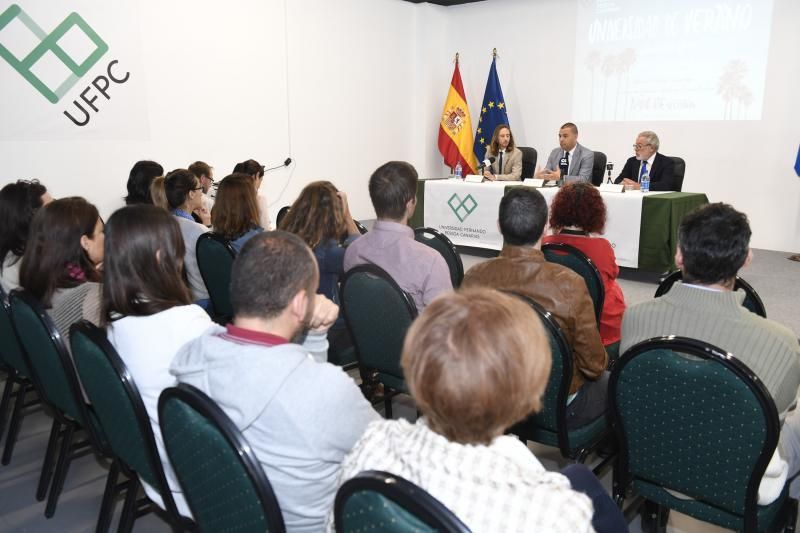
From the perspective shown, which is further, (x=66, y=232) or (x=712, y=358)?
(x=66, y=232)

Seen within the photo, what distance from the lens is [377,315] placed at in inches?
84.5

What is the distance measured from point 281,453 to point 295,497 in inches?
5.2

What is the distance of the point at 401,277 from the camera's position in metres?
2.32

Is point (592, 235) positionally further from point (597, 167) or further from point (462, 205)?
point (597, 167)

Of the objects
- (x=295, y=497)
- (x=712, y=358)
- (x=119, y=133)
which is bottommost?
(x=295, y=497)

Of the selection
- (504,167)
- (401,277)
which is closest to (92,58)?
(504,167)

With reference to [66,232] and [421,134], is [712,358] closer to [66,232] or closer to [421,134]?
[66,232]

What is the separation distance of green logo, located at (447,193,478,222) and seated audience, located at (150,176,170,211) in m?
3.27

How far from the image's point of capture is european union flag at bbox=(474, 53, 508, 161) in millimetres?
8180

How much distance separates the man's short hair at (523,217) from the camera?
2051 millimetres

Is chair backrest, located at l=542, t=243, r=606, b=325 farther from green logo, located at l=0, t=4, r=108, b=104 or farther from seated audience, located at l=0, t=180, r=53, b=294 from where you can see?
green logo, located at l=0, t=4, r=108, b=104

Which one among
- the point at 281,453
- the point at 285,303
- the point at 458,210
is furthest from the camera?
the point at 458,210

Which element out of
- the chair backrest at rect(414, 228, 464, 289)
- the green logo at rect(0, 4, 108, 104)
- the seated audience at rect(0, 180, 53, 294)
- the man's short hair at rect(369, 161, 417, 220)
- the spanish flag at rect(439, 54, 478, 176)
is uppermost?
the green logo at rect(0, 4, 108, 104)

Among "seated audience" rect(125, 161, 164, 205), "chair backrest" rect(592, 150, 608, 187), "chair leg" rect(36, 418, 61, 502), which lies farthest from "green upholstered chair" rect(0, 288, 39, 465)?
"chair backrest" rect(592, 150, 608, 187)
